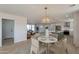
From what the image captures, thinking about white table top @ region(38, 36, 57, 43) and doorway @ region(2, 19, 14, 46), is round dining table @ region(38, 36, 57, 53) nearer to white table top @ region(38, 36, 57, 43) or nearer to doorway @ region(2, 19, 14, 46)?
white table top @ region(38, 36, 57, 43)

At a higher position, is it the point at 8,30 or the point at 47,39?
the point at 8,30

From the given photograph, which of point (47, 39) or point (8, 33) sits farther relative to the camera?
point (8, 33)

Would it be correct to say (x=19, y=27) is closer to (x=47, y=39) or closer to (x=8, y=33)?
(x=8, y=33)

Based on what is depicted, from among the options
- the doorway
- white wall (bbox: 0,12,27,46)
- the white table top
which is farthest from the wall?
the white table top

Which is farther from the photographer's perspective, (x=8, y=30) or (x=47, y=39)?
Result: (x=8, y=30)

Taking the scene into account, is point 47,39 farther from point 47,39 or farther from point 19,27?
point 19,27

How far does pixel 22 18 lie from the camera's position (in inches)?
96.2

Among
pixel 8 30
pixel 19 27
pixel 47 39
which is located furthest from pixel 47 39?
pixel 8 30

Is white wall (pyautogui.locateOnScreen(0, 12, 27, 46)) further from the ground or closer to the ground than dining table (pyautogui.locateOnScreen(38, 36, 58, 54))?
further from the ground

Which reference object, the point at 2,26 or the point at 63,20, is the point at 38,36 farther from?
the point at 2,26

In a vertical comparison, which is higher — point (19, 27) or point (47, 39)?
point (19, 27)

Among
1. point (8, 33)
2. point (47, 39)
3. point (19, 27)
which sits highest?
point (19, 27)

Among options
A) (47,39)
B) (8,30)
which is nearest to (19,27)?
(8,30)

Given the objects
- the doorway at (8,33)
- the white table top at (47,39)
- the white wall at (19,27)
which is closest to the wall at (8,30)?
the doorway at (8,33)
